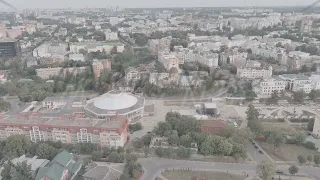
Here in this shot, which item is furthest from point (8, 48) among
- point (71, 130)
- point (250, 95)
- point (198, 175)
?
point (198, 175)

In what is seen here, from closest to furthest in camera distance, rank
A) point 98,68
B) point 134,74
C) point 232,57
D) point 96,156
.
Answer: point 96,156 < point 134,74 < point 98,68 < point 232,57

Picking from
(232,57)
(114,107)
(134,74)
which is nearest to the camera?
(114,107)

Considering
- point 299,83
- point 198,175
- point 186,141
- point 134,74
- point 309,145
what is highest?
point 134,74

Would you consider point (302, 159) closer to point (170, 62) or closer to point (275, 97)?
point (275, 97)

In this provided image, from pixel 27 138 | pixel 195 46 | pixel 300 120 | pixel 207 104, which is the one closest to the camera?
pixel 27 138

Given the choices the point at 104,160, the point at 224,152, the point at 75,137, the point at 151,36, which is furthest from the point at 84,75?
the point at 151,36

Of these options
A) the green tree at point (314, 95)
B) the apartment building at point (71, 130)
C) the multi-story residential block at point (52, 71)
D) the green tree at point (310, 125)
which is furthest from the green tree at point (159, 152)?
the multi-story residential block at point (52, 71)

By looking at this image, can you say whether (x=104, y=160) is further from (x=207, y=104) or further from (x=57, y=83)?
(x=57, y=83)
